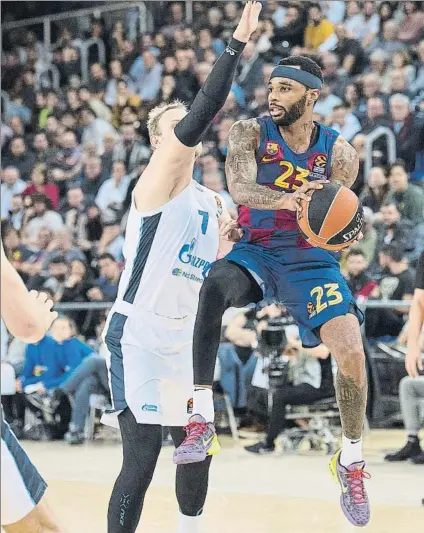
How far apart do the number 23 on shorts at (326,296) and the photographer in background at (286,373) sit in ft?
14.6

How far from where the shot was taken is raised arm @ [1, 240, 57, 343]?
10.3 feet

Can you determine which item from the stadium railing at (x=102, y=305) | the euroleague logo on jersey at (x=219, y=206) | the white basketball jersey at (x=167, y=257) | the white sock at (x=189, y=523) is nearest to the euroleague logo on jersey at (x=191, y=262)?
the white basketball jersey at (x=167, y=257)

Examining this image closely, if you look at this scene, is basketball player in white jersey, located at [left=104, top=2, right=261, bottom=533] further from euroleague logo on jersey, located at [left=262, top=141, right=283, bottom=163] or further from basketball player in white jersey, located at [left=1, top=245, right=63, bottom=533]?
basketball player in white jersey, located at [left=1, top=245, right=63, bottom=533]

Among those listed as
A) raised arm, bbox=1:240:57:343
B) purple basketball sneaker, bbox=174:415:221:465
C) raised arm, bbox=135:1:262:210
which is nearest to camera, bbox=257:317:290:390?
purple basketball sneaker, bbox=174:415:221:465

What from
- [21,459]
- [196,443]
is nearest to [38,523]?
[21,459]

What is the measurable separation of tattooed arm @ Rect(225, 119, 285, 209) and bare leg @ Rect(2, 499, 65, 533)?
1.90 m

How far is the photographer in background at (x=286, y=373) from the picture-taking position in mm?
9492

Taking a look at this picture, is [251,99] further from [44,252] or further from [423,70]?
[44,252]

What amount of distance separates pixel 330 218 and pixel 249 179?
0.47 metres

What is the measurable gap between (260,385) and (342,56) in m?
5.57

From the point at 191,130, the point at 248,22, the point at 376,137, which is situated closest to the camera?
the point at 191,130

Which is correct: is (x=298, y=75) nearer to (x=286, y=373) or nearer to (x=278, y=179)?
(x=278, y=179)

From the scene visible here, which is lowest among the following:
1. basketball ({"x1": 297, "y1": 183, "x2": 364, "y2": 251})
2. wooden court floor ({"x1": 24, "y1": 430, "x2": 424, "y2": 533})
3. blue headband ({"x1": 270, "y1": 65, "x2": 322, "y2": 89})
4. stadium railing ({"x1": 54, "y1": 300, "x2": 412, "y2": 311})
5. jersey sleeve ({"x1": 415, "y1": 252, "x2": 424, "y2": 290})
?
wooden court floor ({"x1": 24, "y1": 430, "x2": 424, "y2": 533})

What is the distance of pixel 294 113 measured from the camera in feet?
16.8
